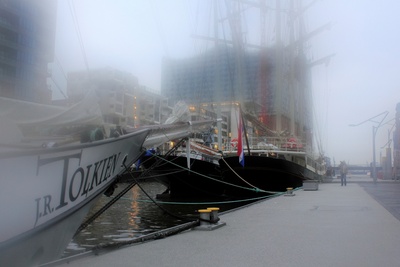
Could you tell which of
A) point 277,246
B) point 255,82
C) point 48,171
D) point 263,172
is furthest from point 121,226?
point 255,82

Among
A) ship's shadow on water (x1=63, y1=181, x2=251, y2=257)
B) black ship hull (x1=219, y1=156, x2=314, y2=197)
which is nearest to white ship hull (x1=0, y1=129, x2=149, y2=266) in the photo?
ship's shadow on water (x1=63, y1=181, x2=251, y2=257)

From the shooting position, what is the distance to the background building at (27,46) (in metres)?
5.64

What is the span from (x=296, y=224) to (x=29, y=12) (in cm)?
621

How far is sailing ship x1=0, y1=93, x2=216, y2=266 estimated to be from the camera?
4.21m

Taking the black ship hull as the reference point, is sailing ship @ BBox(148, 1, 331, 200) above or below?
above

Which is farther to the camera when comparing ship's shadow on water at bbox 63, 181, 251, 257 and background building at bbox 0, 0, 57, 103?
ship's shadow on water at bbox 63, 181, 251, 257

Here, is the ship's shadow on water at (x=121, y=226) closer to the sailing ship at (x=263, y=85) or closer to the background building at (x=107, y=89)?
the background building at (x=107, y=89)

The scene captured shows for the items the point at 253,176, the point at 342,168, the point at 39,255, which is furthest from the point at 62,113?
the point at 342,168

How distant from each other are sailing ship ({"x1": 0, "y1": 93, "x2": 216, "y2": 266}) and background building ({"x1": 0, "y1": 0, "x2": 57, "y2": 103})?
45 cm

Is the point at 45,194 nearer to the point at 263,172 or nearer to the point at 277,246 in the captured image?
the point at 277,246

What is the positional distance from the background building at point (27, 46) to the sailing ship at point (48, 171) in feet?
1.46

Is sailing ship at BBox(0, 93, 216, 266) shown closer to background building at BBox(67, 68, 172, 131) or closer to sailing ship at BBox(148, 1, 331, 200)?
background building at BBox(67, 68, 172, 131)

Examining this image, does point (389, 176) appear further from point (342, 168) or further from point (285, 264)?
point (285, 264)

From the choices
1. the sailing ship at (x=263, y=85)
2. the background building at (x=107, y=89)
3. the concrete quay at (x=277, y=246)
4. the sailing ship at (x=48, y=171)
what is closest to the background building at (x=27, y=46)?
the sailing ship at (x=48, y=171)
